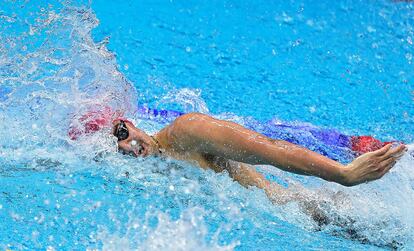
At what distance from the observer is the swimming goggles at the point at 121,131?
104 inches

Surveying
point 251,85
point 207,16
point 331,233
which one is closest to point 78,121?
point 331,233

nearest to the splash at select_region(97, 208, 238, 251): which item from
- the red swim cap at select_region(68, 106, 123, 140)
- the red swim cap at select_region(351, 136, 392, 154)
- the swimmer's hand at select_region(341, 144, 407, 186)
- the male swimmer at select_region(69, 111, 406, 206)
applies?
the male swimmer at select_region(69, 111, 406, 206)

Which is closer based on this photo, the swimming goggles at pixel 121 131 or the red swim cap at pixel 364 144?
the swimming goggles at pixel 121 131

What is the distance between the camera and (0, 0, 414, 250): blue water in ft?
8.48

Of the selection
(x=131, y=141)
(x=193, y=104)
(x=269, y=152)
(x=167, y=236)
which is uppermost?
(x=193, y=104)

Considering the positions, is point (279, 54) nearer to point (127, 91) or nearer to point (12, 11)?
point (127, 91)

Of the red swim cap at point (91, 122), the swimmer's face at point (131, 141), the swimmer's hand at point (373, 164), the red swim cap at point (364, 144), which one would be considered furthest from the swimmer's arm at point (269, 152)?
the red swim cap at point (364, 144)

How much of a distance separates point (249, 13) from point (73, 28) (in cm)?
216

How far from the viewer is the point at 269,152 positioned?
2.23 m

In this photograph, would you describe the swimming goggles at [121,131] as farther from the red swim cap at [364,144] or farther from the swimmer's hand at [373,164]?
the red swim cap at [364,144]

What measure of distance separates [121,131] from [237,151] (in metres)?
0.57

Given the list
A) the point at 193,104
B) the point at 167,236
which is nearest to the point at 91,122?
the point at 167,236

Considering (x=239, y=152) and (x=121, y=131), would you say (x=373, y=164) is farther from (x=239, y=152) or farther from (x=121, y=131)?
(x=121, y=131)

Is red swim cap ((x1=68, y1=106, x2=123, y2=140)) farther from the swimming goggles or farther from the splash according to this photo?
the splash
